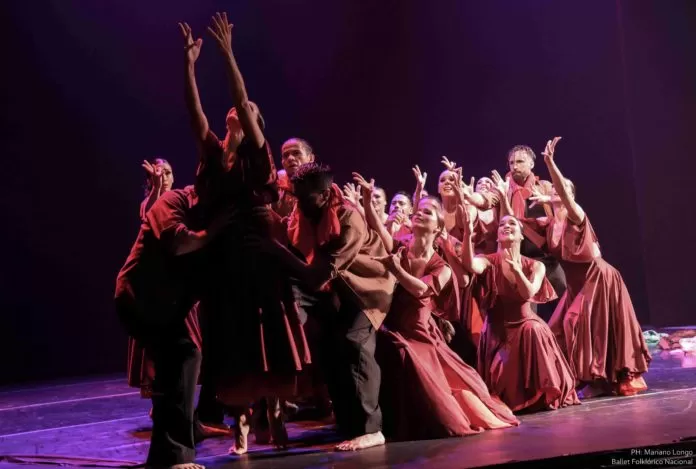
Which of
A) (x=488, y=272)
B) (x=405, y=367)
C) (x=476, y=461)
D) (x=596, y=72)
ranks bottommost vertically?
(x=476, y=461)

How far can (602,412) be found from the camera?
181 inches

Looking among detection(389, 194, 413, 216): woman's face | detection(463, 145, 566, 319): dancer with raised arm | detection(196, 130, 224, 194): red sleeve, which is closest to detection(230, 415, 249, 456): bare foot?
detection(196, 130, 224, 194): red sleeve

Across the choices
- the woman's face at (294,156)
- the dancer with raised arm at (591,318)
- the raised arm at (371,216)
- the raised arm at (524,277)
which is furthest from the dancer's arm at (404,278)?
the dancer with raised arm at (591,318)

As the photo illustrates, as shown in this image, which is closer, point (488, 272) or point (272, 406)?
point (272, 406)

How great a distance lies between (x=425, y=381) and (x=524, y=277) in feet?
3.13

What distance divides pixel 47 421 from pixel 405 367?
8.09ft

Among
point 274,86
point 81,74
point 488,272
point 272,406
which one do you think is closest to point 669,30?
point 274,86

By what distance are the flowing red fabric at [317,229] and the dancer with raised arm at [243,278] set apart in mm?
226

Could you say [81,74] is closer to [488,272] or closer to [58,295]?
[58,295]

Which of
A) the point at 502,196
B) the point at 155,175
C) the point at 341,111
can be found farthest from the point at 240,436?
the point at 341,111

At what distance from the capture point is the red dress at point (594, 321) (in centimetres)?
523

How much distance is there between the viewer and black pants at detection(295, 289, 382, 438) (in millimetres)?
4145

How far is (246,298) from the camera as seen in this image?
4.03m

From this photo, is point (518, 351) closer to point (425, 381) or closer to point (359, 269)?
point (425, 381)
